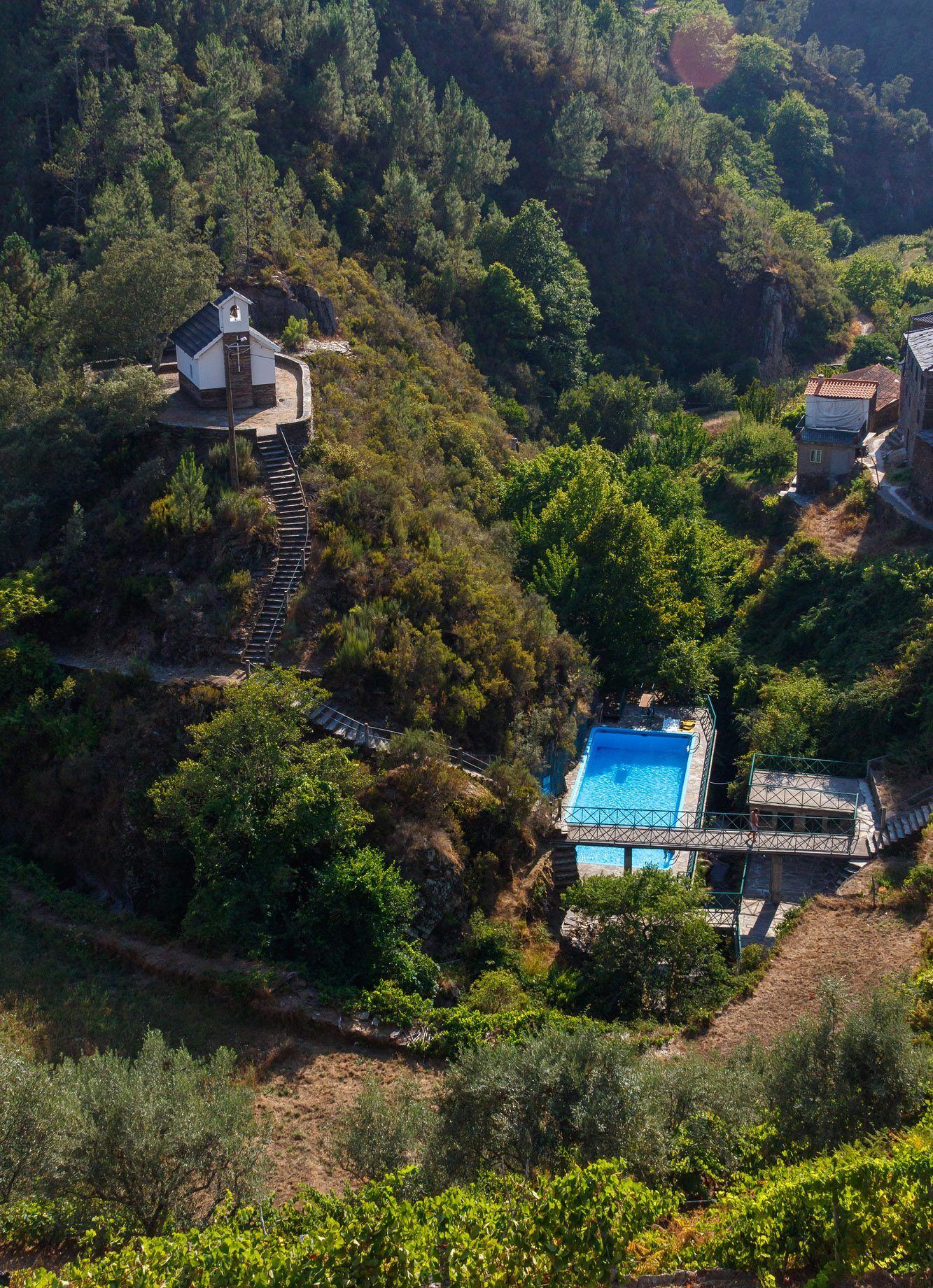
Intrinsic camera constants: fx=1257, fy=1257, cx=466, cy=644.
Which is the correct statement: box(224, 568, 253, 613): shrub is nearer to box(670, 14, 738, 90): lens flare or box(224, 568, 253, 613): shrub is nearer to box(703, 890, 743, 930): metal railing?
box(703, 890, 743, 930): metal railing

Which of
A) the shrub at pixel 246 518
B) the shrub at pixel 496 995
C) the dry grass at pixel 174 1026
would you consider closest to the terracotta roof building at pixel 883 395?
the shrub at pixel 246 518

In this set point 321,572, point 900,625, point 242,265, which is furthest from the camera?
point 242,265

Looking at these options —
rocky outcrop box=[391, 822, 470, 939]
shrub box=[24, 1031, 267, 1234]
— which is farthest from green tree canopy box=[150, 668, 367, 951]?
shrub box=[24, 1031, 267, 1234]

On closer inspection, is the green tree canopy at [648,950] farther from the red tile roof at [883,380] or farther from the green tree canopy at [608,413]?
the green tree canopy at [608,413]

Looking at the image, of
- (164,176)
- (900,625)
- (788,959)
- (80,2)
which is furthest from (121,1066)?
(80,2)

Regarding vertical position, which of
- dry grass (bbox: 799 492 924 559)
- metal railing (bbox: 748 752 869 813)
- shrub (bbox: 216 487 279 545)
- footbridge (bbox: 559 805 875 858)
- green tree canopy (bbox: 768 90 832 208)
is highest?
green tree canopy (bbox: 768 90 832 208)

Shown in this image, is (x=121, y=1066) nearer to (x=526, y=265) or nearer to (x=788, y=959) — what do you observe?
(x=788, y=959)
